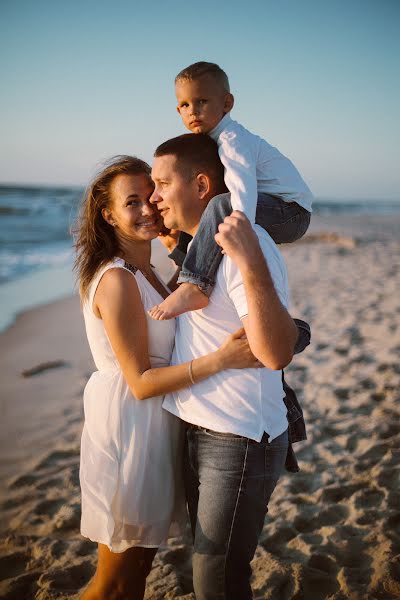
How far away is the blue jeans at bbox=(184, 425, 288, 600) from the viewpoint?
1.88 meters

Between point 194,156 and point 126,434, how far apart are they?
4.13 ft

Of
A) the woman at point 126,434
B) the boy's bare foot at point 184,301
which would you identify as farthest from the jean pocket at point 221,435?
the boy's bare foot at point 184,301

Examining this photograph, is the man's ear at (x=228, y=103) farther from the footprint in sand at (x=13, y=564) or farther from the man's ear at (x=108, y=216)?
the footprint in sand at (x=13, y=564)

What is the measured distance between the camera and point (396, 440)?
4.18 meters

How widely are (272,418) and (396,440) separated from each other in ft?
8.91

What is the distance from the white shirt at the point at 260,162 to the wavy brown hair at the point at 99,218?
42cm

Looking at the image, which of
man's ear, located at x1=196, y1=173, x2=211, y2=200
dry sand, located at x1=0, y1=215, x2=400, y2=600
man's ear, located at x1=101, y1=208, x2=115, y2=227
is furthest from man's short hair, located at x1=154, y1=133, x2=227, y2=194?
dry sand, located at x1=0, y1=215, x2=400, y2=600

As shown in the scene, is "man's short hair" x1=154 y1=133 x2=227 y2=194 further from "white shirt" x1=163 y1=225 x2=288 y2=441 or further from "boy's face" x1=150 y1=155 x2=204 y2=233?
"white shirt" x1=163 y1=225 x2=288 y2=441

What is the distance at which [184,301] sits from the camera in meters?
2.00

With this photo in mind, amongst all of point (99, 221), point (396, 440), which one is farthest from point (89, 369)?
point (99, 221)

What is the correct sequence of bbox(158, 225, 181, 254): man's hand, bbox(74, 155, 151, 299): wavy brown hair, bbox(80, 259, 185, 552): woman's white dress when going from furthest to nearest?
1. bbox(158, 225, 181, 254): man's hand
2. bbox(74, 155, 151, 299): wavy brown hair
3. bbox(80, 259, 185, 552): woman's white dress

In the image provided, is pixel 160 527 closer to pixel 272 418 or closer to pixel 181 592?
pixel 272 418

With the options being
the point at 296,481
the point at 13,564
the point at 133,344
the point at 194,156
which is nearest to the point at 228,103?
the point at 194,156

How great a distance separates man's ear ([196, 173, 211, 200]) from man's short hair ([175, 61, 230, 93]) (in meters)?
0.74
